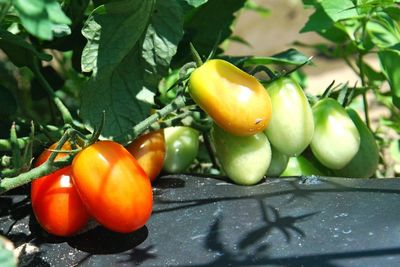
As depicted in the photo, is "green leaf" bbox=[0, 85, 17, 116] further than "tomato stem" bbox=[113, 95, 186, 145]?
Yes

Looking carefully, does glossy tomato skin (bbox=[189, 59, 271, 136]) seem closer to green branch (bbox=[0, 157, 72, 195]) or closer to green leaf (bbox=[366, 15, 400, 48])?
green branch (bbox=[0, 157, 72, 195])

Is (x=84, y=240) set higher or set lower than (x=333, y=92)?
lower

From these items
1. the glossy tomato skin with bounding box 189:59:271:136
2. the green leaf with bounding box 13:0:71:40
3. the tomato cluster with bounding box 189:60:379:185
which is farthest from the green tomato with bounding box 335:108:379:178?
the green leaf with bounding box 13:0:71:40

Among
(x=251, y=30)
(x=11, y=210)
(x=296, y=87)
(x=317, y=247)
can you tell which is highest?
(x=296, y=87)

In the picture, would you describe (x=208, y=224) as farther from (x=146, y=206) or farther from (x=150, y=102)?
(x=150, y=102)

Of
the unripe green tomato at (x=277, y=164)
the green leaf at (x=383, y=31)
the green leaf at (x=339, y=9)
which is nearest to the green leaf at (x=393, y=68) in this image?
the green leaf at (x=383, y=31)

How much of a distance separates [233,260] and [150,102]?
358 mm

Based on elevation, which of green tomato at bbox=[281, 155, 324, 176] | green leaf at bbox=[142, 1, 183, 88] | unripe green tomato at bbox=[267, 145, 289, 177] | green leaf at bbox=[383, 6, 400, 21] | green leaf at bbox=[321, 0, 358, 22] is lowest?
green tomato at bbox=[281, 155, 324, 176]

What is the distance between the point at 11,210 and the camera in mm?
1256

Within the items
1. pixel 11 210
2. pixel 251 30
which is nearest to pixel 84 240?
pixel 11 210

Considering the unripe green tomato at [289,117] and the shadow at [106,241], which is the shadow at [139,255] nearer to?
the shadow at [106,241]

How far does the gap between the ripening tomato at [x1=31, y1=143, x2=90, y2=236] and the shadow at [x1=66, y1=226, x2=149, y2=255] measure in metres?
0.02

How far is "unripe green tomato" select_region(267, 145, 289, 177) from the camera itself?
133cm

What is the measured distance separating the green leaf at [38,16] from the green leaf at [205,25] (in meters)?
0.69
